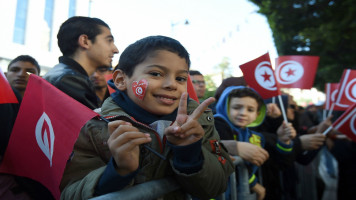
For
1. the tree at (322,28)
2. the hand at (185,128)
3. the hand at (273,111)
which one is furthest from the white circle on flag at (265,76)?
the tree at (322,28)

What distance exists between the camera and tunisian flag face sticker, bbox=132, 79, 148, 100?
1.37 m

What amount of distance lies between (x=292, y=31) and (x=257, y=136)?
799 cm

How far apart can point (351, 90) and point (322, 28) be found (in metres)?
5.26

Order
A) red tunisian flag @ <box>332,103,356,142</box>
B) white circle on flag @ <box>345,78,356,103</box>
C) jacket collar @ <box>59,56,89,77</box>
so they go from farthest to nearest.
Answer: white circle on flag @ <box>345,78,356,103</box> → red tunisian flag @ <box>332,103,356,142</box> → jacket collar @ <box>59,56,89,77</box>

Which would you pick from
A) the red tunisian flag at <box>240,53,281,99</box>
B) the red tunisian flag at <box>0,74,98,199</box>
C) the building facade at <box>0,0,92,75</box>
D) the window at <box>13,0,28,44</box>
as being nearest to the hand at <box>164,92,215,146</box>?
the red tunisian flag at <box>0,74,98,199</box>

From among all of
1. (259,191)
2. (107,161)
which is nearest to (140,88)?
(107,161)

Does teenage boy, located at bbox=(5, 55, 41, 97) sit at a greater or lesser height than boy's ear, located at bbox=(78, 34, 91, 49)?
lesser

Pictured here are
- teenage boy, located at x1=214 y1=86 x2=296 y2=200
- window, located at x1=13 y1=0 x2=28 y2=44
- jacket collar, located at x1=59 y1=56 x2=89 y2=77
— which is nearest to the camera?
jacket collar, located at x1=59 y1=56 x2=89 y2=77

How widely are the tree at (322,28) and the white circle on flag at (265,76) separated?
241 inches

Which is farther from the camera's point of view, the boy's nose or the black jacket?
the black jacket

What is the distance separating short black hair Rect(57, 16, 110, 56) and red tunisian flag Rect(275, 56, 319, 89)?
2512mm

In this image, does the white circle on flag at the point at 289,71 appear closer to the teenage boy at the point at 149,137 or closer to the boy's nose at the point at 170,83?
the teenage boy at the point at 149,137

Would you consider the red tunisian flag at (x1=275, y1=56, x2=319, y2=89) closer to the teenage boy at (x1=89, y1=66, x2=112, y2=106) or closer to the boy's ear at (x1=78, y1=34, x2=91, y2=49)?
the teenage boy at (x1=89, y1=66, x2=112, y2=106)

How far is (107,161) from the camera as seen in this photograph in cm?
127
